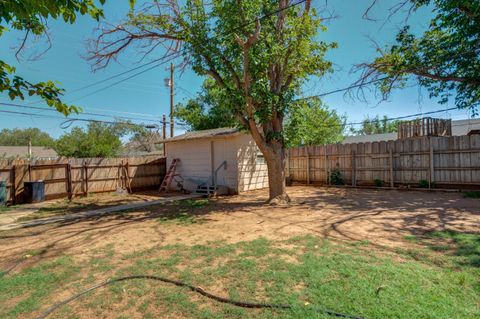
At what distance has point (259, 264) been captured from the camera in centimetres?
387

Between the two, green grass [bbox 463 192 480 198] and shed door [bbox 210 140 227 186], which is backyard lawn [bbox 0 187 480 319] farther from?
shed door [bbox 210 140 227 186]

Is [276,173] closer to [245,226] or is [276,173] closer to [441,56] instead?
[245,226]

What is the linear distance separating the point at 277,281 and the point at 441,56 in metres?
11.0

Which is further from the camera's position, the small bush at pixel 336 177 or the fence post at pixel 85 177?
the small bush at pixel 336 177

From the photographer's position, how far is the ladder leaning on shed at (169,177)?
13789 millimetres

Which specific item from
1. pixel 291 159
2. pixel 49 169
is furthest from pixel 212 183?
pixel 49 169

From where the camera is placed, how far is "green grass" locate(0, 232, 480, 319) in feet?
8.94

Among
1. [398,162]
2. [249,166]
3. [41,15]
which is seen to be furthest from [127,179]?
[41,15]

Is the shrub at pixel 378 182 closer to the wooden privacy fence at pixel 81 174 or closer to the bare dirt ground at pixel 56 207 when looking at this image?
the bare dirt ground at pixel 56 207

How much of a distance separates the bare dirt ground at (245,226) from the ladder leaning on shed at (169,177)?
5175mm

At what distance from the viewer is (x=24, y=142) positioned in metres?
53.5

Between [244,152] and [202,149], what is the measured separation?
2.06 m

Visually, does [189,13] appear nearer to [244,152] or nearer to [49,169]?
[244,152]

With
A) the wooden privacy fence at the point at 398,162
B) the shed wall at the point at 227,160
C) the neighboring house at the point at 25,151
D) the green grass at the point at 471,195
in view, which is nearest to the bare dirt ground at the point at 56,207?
the shed wall at the point at 227,160
